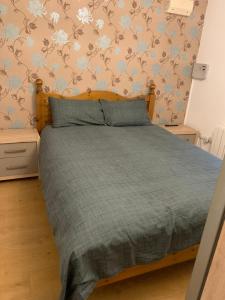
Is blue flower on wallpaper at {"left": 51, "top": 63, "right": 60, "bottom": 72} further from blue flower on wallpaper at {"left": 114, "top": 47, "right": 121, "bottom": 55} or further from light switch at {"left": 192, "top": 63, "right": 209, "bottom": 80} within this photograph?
light switch at {"left": 192, "top": 63, "right": 209, "bottom": 80}

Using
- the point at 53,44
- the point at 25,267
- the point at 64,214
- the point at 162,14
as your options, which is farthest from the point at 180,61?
the point at 25,267

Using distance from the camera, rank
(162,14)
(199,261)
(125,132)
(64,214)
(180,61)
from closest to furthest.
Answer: (199,261)
(64,214)
(125,132)
(162,14)
(180,61)

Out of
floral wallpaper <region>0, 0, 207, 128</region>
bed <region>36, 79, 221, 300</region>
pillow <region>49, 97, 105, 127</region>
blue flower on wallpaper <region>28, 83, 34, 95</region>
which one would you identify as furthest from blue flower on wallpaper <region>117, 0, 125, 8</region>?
bed <region>36, 79, 221, 300</region>

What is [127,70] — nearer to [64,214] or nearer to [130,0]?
[130,0]

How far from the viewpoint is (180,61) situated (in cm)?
320

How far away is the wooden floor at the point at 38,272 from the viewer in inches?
59.6

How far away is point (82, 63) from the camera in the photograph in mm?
2734

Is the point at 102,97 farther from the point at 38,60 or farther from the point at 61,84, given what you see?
the point at 38,60

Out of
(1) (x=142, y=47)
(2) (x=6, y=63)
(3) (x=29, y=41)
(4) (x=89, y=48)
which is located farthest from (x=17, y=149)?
(1) (x=142, y=47)

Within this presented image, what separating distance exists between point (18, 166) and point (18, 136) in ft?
0.99

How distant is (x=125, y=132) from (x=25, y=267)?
1519 mm

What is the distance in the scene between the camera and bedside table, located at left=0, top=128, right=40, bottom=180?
242cm

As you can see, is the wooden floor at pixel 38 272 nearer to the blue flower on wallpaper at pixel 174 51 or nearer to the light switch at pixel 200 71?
the light switch at pixel 200 71

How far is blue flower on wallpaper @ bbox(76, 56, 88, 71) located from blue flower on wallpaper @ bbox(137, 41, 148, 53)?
0.65 metres
